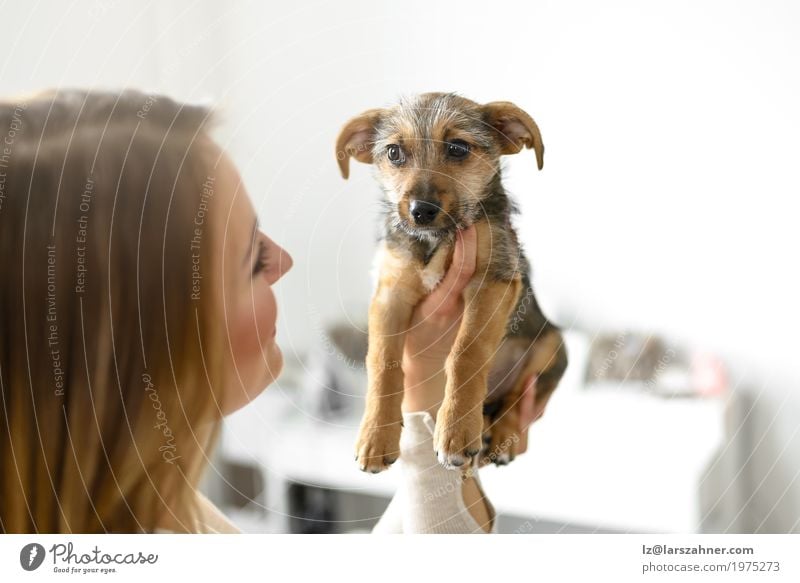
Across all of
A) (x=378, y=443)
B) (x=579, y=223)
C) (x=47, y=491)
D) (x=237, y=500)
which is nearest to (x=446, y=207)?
(x=579, y=223)

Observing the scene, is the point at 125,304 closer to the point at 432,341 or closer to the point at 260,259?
the point at 260,259

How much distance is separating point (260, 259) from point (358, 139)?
255 millimetres

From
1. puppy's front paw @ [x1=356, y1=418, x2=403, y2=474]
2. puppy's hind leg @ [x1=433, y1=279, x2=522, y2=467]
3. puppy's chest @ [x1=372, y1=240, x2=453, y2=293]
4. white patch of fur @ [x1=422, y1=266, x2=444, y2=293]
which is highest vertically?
puppy's chest @ [x1=372, y1=240, x2=453, y2=293]

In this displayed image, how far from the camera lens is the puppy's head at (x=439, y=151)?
0.88 m

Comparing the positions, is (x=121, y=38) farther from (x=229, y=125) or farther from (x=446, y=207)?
(x=446, y=207)

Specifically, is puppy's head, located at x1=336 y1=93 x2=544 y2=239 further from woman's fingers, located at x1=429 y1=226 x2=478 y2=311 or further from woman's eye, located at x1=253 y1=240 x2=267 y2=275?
woman's eye, located at x1=253 y1=240 x2=267 y2=275

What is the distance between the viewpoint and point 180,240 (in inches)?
40.3

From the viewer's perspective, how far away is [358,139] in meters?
0.95

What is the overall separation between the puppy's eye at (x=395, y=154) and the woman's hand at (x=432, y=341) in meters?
0.17

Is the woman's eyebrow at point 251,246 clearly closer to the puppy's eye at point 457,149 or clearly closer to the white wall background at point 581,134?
the white wall background at point 581,134

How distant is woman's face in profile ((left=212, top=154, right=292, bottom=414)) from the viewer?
1.02m

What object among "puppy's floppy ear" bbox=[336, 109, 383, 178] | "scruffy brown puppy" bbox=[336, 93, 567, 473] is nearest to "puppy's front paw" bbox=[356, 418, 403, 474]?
"scruffy brown puppy" bbox=[336, 93, 567, 473]

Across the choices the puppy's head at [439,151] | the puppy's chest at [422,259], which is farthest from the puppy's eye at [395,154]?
the puppy's chest at [422,259]

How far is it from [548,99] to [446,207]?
0.84 ft
